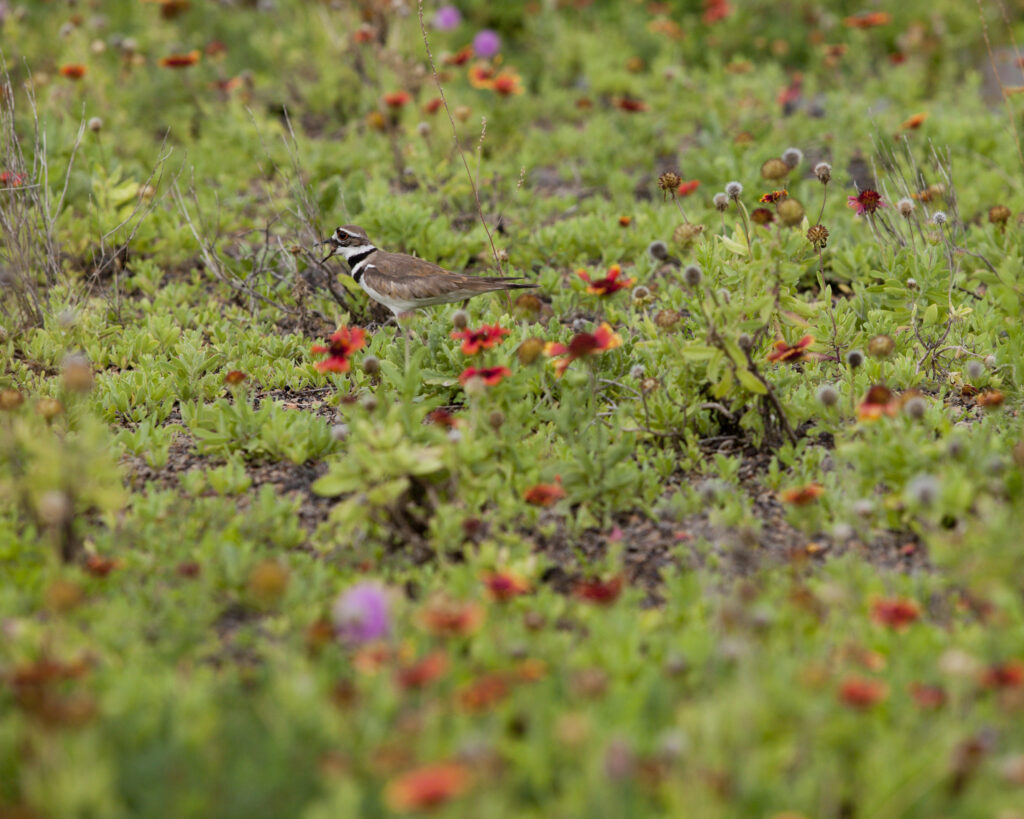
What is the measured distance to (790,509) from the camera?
3.78 meters

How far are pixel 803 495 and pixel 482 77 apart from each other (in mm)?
5575

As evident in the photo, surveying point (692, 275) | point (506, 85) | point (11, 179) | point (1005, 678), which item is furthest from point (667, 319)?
point (506, 85)

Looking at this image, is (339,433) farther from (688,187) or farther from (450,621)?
(688,187)

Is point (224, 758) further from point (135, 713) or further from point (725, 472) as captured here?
point (725, 472)

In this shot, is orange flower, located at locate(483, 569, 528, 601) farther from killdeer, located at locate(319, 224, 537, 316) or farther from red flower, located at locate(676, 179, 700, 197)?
red flower, located at locate(676, 179, 700, 197)

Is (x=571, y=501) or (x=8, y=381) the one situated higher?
(x=571, y=501)

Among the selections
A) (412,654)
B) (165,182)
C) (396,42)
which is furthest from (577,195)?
(412,654)

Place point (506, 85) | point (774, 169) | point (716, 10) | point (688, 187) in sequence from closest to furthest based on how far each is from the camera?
point (774, 169) → point (688, 187) → point (506, 85) → point (716, 10)

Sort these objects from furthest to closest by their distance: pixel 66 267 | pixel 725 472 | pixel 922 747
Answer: pixel 66 267 → pixel 725 472 → pixel 922 747

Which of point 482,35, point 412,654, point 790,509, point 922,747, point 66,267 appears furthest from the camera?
point 482,35

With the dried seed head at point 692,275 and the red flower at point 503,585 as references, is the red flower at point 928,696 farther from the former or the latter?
the dried seed head at point 692,275

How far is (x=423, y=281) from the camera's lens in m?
5.03

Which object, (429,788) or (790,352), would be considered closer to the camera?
(429,788)

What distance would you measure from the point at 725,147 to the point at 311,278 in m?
3.10
